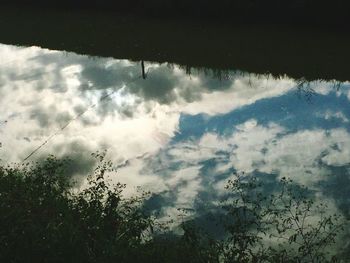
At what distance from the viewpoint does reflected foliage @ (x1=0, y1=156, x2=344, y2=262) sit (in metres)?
4.55

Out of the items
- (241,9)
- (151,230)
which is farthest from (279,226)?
(241,9)

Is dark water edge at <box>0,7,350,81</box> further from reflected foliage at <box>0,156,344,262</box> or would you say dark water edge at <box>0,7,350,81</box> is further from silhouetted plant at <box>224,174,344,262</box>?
reflected foliage at <box>0,156,344,262</box>

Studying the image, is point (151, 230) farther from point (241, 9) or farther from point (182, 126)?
point (241, 9)

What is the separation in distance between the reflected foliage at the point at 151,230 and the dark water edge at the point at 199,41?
17.3 ft

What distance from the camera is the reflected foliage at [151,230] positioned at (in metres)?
4.55

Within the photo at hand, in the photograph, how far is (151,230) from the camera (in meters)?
5.30

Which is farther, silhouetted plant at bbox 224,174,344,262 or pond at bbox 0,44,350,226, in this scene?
pond at bbox 0,44,350,226

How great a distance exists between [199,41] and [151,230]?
8.98 m

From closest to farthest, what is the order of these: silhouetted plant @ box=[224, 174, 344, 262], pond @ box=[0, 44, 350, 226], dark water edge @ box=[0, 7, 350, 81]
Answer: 1. silhouetted plant @ box=[224, 174, 344, 262]
2. pond @ box=[0, 44, 350, 226]
3. dark water edge @ box=[0, 7, 350, 81]

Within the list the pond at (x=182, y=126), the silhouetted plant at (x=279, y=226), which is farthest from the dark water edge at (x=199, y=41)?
the silhouetted plant at (x=279, y=226)

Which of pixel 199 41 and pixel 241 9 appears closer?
pixel 199 41

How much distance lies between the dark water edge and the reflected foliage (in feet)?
17.3

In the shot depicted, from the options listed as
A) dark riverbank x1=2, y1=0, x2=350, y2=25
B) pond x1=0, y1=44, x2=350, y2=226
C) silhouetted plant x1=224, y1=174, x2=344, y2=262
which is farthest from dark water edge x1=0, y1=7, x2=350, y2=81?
silhouetted plant x1=224, y1=174, x2=344, y2=262

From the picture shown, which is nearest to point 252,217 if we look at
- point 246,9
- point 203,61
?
point 203,61
